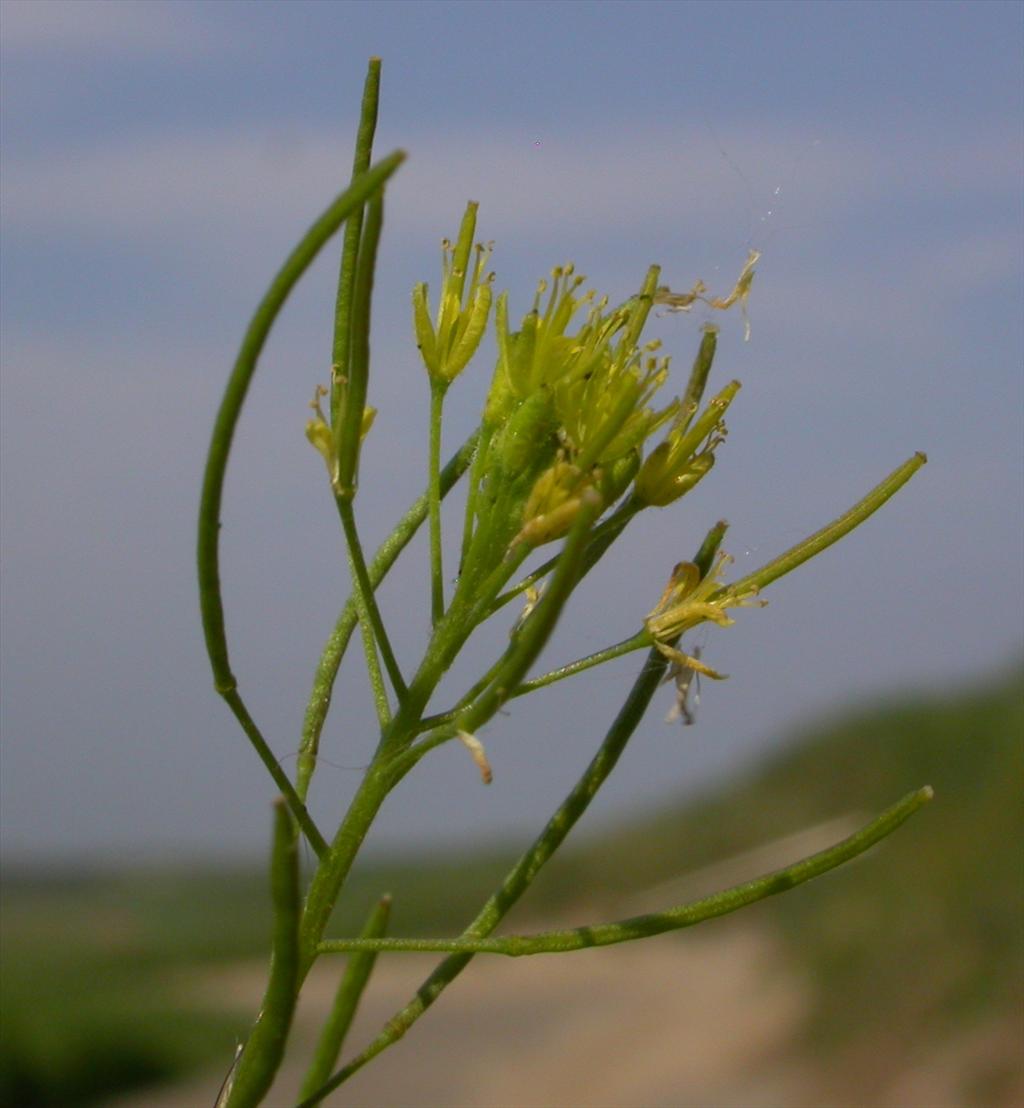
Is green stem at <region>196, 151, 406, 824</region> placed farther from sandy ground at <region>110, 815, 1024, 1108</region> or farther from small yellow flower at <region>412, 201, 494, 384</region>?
sandy ground at <region>110, 815, 1024, 1108</region>

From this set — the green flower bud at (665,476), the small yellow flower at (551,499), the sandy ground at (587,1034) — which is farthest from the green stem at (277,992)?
the sandy ground at (587,1034)

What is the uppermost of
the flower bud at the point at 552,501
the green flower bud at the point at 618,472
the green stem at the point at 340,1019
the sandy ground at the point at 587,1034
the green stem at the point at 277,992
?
the green flower bud at the point at 618,472

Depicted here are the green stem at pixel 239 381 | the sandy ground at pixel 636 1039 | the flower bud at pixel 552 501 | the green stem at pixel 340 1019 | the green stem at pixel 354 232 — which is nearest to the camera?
the green stem at pixel 239 381

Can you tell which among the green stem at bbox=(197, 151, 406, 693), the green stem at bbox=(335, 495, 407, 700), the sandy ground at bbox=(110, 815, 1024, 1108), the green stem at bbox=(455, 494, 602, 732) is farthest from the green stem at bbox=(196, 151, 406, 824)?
the sandy ground at bbox=(110, 815, 1024, 1108)

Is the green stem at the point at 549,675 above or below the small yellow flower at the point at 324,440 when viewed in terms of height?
below

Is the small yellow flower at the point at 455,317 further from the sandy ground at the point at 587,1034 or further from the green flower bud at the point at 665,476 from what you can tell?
the sandy ground at the point at 587,1034

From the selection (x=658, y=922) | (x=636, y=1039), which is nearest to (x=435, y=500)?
(x=658, y=922)

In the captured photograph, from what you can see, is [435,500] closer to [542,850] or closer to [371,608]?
[371,608]
